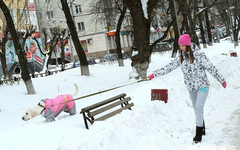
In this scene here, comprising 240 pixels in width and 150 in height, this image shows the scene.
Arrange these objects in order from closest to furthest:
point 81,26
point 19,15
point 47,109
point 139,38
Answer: point 47,109, point 139,38, point 19,15, point 81,26

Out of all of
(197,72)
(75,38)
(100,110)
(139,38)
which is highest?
(75,38)

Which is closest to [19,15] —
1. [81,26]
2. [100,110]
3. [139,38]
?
[139,38]

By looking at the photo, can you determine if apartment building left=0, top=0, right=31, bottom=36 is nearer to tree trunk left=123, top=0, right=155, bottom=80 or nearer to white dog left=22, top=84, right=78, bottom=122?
tree trunk left=123, top=0, right=155, bottom=80

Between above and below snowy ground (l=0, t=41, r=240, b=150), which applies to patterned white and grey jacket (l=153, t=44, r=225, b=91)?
above

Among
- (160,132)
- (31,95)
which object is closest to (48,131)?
(160,132)

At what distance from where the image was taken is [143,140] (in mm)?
5844

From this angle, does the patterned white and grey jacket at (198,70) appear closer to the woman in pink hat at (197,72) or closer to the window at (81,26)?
the woman in pink hat at (197,72)

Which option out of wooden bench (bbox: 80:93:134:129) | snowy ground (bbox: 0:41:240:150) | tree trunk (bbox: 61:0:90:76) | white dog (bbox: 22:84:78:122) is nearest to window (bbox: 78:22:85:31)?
tree trunk (bbox: 61:0:90:76)

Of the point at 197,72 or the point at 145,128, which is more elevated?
the point at 197,72

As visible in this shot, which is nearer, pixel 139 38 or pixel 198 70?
pixel 198 70

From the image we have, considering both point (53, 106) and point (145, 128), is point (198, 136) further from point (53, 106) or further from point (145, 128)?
point (53, 106)

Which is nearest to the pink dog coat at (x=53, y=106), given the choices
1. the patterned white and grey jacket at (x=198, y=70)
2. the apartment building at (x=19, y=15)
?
the patterned white and grey jacket at (x=198, y=70)

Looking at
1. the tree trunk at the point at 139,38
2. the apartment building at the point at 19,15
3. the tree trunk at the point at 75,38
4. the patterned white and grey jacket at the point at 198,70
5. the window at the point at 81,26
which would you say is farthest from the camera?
the window at the point at 81,26

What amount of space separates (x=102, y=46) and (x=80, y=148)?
50.6 meters
